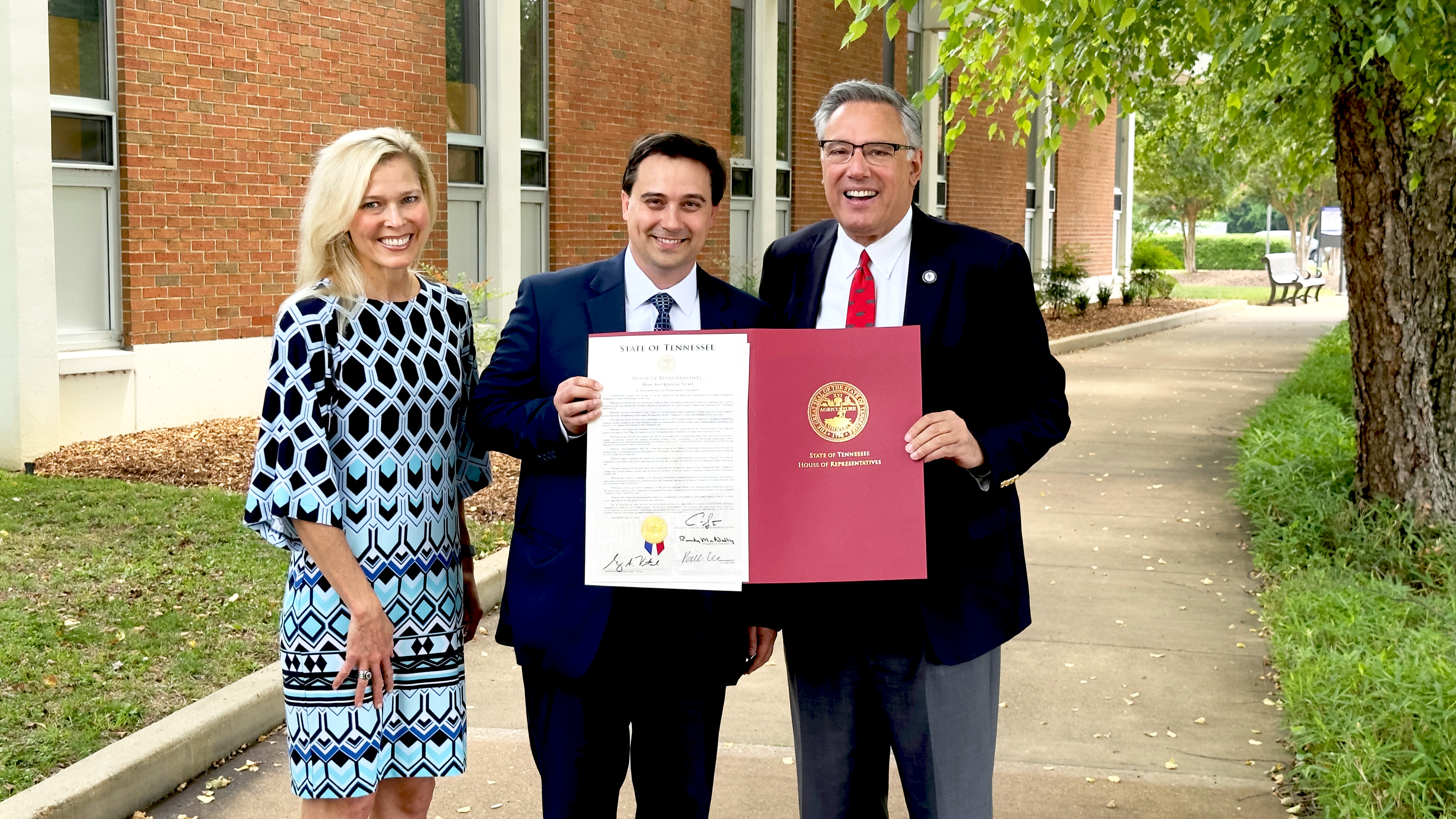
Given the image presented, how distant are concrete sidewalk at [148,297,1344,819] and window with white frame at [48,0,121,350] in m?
5.30

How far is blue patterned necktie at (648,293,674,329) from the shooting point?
3.01m

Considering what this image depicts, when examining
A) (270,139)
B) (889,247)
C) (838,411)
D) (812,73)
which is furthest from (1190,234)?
(838,411)

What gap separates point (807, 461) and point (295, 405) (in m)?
1.06

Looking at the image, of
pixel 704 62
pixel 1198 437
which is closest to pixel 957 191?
pixel 704 62

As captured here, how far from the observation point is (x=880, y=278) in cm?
307

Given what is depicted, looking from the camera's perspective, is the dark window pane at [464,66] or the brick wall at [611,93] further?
the brick wall at [611,93]

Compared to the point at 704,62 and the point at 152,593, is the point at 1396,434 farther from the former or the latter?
the point at 704,62

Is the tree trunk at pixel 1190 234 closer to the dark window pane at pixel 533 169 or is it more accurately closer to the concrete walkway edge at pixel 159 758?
the dark window pane at pixel 533 169

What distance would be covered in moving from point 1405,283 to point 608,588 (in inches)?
249

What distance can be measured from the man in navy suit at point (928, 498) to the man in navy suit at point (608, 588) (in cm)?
23

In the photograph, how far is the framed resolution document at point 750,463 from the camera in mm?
2764

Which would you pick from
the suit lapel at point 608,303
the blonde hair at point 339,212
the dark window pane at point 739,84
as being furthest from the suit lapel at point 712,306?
the dark window pane at point 739,84

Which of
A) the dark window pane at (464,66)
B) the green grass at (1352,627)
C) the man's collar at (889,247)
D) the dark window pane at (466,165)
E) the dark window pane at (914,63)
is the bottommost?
the green grass at (1352,627)
